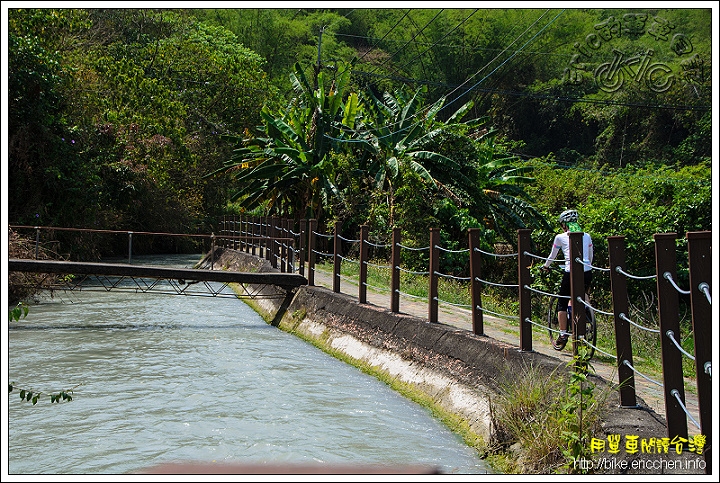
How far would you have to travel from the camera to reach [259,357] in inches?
467

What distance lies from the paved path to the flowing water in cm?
144

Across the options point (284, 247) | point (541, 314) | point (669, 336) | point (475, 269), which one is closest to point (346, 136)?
point (284, 247)

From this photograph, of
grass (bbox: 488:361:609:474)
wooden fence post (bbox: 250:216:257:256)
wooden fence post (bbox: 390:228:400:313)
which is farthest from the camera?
wooden fence post (bbox: 250:216:257:256)

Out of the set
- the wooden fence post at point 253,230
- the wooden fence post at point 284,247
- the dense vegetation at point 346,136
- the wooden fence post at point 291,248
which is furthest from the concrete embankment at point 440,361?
the wooden fence post at point 253,230

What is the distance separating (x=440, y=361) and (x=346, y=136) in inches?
618

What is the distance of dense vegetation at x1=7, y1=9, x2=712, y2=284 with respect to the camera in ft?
68.7

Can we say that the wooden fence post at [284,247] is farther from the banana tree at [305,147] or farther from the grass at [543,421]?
the grass at [543,421]

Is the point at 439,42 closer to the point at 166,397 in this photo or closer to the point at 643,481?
the point at 166,397

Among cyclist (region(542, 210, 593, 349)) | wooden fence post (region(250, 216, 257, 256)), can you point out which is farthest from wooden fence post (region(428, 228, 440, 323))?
wooden fence post (region(250, 216, 257, 256))

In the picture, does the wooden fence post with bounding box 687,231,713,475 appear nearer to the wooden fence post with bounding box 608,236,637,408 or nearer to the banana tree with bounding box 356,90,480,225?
the wooden fence post with bounding box 608,236,637,408

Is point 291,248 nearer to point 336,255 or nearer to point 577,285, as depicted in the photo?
point 336,255

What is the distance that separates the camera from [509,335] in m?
9.71

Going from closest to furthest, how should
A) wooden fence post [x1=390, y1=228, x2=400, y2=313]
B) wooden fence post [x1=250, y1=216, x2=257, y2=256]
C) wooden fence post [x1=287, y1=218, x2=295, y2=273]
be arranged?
wooden fence post [x1=390, y1=228, x2=400, y2=313]
wooden fence post [x1=287, y1=218, x2=295, y2=273]
wooden fence post [x1=250, y1=216, x2=257, y2=256]

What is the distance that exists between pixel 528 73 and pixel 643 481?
51.1m
